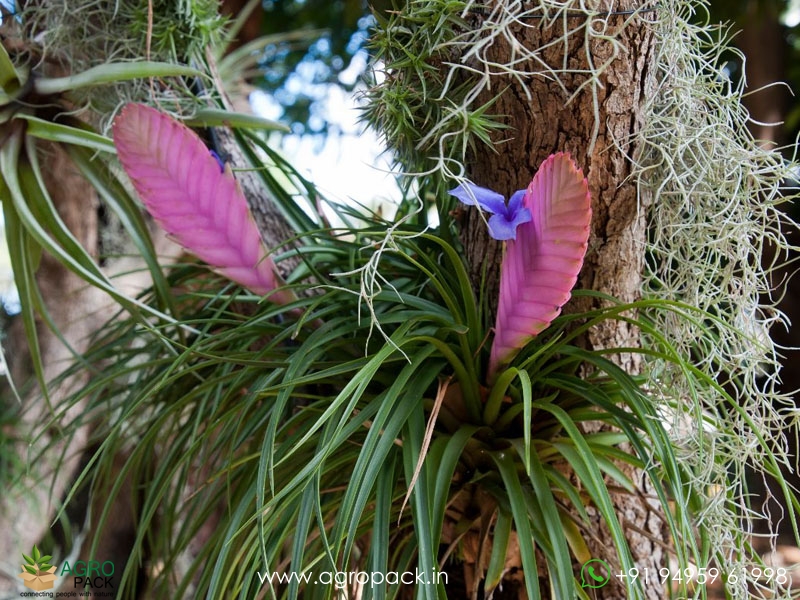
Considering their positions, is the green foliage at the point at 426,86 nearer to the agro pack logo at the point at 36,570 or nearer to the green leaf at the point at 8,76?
the green leaf at the point at 8,76

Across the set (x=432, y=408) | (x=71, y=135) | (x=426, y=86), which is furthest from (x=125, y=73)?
(x=432, y=408)

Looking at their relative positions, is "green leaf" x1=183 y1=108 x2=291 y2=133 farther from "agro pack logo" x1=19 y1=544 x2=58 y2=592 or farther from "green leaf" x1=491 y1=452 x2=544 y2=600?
"agro pack logo" x1=19 y1=544 x2=58 y2=592

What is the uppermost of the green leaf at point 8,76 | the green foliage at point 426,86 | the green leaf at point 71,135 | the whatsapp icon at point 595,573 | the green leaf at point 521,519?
the green leaf at point 8,76

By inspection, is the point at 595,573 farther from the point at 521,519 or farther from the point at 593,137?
the point at 593,137

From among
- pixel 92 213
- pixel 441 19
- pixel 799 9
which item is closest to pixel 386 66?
pixel 441 19

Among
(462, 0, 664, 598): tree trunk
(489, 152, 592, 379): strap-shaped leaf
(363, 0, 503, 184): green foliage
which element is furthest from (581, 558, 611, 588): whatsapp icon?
(363, 0, 503, 184): green foliage

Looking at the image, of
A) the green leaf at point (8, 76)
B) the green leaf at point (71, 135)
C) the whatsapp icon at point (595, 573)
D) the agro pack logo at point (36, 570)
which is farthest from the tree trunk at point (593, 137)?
the agro pack logo at point (36, 570)

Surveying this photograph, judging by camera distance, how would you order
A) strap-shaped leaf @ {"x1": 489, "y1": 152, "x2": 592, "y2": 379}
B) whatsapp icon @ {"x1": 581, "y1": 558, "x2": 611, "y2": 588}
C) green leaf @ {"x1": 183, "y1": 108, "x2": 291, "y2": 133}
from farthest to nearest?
green leaf @ {"x1": 183, "y1": 108, "x2": 291, "y2": 133}
whatsapp icon @ {"x1": 581, "y1": 558, "x2": 611, "y2": 588}
strap-shaped leaf @ {"x1": 489, "y1": 152, "x2": 592, "y2": 379}
